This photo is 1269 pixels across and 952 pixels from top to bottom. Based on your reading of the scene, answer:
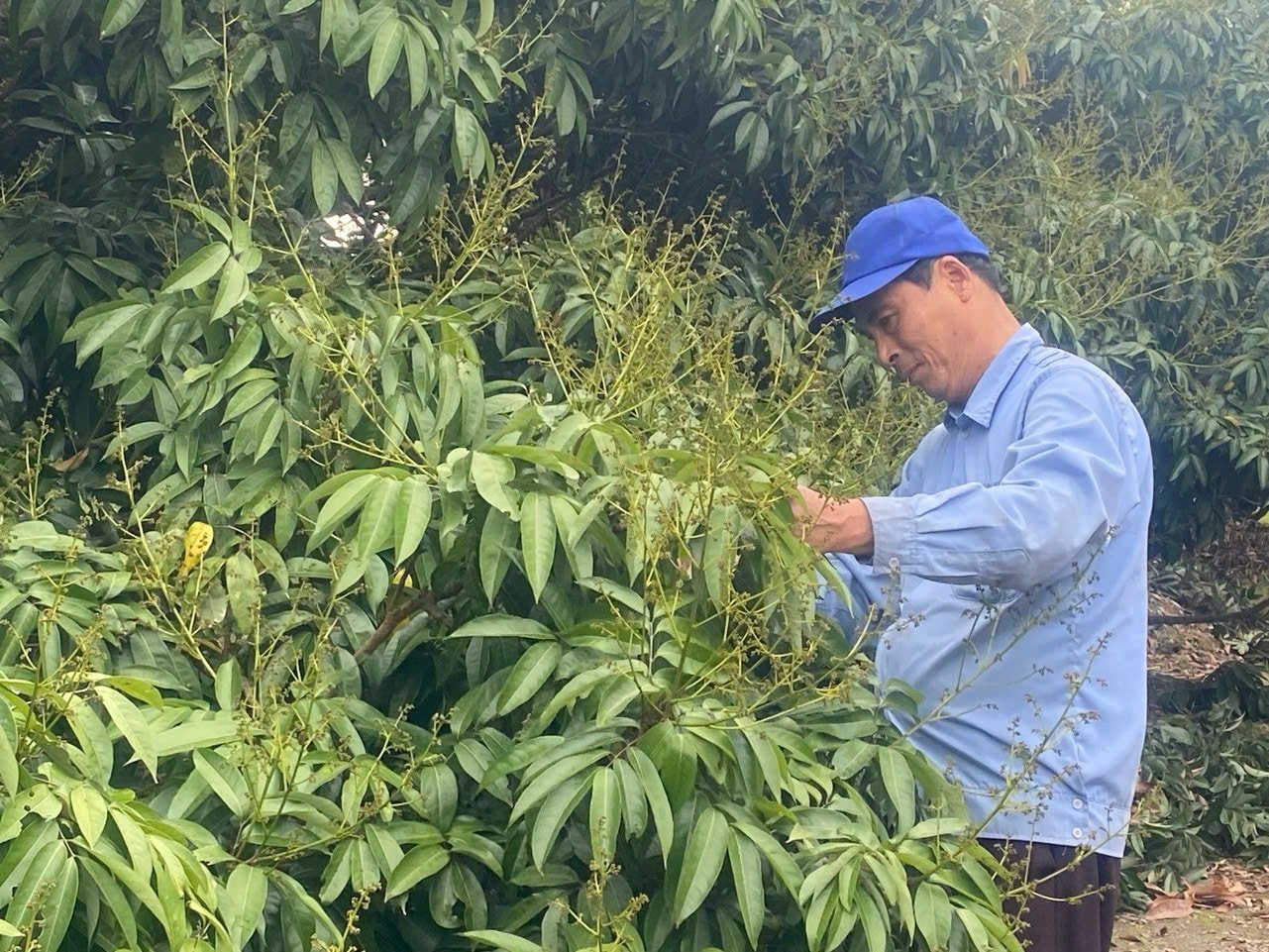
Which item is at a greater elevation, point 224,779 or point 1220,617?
point 224,779

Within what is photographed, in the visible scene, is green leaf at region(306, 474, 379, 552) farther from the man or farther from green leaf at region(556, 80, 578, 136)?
green leaf at region(556, 80, 578, 136)

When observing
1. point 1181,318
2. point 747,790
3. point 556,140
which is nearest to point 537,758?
point 747,790

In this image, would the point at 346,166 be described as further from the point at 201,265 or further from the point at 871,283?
the point at 871,283

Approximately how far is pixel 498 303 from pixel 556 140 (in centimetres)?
105

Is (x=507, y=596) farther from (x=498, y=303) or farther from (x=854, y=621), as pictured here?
(x=498, y=303)

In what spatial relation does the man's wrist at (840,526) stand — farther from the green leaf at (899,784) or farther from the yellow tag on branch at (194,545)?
the yellow tag on branch at (194,545)

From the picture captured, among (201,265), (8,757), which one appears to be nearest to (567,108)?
(201,265)

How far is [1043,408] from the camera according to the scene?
199cm

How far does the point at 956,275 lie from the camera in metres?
2.20

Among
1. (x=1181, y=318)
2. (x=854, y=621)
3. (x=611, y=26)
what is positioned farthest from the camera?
(x=1181, y=318)

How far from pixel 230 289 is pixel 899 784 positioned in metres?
1.07

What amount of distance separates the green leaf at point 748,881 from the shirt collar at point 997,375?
33.6 inches

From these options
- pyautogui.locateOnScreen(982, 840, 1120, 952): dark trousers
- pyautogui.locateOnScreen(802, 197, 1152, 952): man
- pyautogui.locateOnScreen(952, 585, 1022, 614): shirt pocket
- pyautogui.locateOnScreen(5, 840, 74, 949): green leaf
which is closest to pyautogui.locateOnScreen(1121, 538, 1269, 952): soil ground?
pyautogui.locateOnScreen(982, 840, 1120, 952): dark trousers

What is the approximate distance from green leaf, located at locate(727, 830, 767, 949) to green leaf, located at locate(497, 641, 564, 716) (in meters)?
0.27
